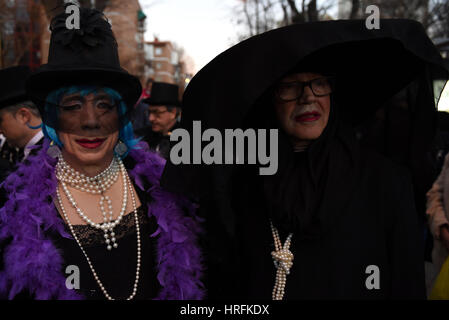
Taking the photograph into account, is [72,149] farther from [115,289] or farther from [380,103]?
[380,103]

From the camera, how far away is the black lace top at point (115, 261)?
1549mm

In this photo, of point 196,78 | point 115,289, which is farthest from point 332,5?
point 115,289

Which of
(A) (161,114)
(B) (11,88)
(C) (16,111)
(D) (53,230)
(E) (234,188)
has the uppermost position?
(A) (161,114)

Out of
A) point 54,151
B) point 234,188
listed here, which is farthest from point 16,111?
point 234,188

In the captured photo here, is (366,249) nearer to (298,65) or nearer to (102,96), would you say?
(298,65)

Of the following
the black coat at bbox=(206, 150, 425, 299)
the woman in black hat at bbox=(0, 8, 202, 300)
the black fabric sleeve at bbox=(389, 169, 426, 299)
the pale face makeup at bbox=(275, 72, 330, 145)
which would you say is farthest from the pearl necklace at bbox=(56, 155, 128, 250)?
the black fabric sleeve at bbox=(389, 169, 426, 299)

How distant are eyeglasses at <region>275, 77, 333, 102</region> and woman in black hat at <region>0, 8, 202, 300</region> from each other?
2.21 ft

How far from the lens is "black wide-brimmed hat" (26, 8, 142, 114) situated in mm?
1483

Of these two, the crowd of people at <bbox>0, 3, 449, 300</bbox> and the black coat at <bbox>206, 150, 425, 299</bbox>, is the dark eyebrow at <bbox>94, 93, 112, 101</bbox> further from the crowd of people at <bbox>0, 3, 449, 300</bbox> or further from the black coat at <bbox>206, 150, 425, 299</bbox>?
the black coat at <bbox>206, 150, 425, 299</bbox>

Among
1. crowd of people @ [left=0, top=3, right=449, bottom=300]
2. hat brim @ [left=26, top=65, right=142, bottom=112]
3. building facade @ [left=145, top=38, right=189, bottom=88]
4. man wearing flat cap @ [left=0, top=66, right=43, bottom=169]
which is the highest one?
building facade @ [left=145, top=38, right=189, bottom=88]

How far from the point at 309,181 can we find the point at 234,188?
1.21 ft

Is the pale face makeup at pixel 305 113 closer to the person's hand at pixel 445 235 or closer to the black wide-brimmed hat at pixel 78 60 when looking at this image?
the black wide-brimmed hat at pixel 78 60

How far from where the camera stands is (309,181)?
5.15ft
